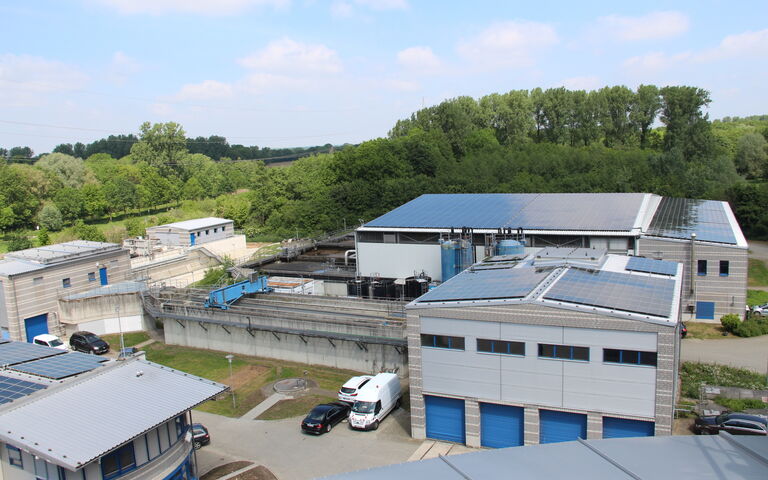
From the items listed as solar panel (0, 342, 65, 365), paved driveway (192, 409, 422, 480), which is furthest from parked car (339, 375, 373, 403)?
solar panel (0, 342, 65, 365)

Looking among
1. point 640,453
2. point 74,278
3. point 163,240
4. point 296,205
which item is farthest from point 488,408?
point 296,205

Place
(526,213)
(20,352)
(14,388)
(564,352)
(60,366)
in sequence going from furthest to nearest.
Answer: (526,213) < (20,352) < (564,352) < (60,366) < (14,388)

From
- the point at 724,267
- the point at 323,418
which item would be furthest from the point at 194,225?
the point at 724,267

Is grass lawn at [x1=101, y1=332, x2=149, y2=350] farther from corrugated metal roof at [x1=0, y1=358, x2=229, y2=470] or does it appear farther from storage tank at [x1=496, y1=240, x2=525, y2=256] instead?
storage tank at [x1=496, y1=240, x2=525, y2=256]

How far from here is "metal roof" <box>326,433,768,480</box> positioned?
566cm

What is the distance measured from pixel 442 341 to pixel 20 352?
14.5 meters

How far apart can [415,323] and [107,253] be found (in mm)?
28241

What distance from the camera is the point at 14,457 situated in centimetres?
1473

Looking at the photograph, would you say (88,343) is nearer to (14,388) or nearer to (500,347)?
(14,388)

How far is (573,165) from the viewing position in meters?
69.2

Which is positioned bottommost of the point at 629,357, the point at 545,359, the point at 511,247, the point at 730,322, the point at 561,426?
the point at 730,322

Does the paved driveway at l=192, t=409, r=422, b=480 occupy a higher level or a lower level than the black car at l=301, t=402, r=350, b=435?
lower

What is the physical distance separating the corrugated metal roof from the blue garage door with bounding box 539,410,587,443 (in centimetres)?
1032

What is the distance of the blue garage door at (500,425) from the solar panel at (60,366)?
12.7 meters
